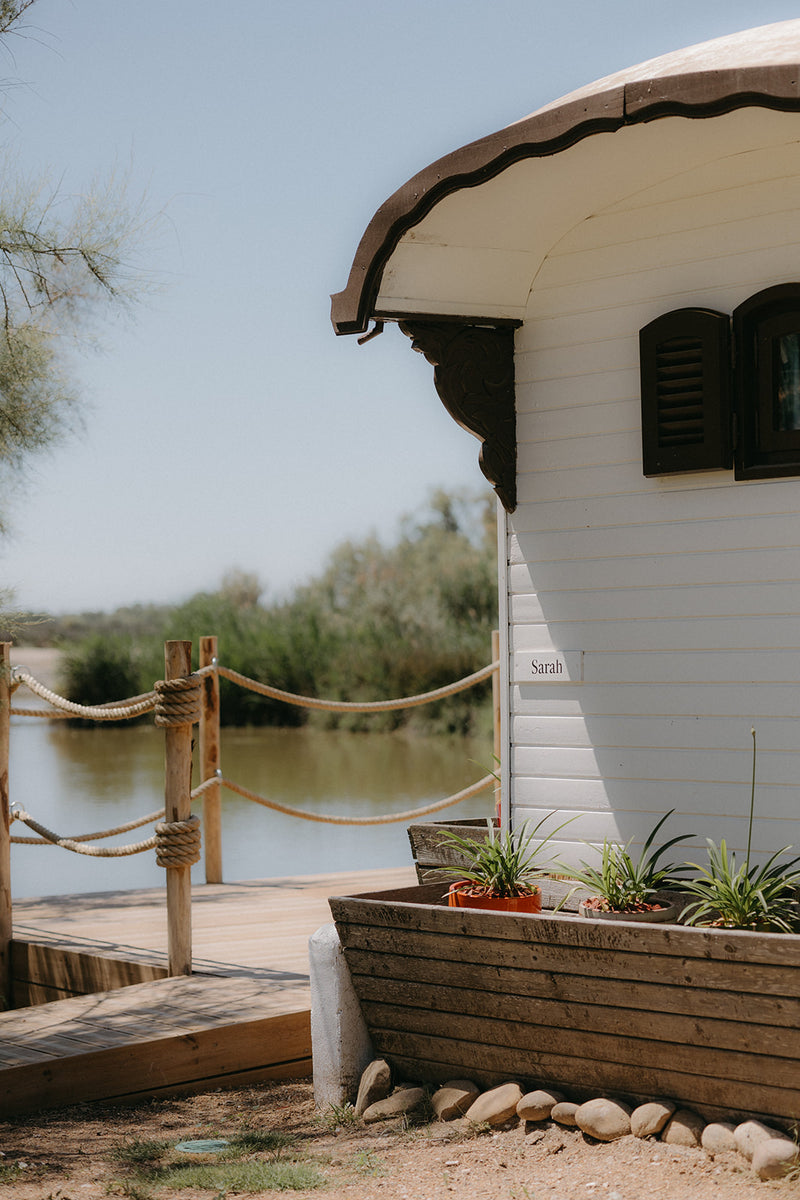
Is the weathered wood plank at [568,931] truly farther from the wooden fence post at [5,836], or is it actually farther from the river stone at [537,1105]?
the wooden fence post at [5,836]

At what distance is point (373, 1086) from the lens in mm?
3980

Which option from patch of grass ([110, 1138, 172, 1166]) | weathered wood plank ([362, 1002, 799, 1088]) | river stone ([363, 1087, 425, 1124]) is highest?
weathered wood plank ([362, 1002, 799, 1088])

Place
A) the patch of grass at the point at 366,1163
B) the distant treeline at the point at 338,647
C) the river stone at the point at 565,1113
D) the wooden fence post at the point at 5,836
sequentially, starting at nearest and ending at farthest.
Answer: the patch of grass at the point at 366,1163, the river stone at the point at 565,1113, the wooden fence post at the point at 5,836, the distant treeline at the point at 338,647

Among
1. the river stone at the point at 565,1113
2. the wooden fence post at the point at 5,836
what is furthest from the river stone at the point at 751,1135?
the wooden fence post at the point at 5,836

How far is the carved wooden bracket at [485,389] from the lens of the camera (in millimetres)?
4680

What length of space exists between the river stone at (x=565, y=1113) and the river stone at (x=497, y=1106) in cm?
13

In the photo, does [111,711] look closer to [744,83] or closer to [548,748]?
[548,748]

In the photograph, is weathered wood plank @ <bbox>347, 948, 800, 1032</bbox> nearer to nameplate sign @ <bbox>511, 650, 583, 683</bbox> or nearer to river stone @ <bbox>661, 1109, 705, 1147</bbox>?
river stone @ <bbox>661, 1109, 705, 1147</bbox>

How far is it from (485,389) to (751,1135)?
2.62 meters

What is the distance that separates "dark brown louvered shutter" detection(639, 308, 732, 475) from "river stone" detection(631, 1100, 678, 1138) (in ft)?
6.29

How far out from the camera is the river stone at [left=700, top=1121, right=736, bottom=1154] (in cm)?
328

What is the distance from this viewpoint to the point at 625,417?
4.50m

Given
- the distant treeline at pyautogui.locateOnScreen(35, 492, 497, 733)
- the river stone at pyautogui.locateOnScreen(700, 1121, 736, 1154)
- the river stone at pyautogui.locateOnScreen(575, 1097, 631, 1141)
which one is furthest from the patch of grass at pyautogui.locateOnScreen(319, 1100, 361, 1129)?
the distant treeline at pyautogui.locateOnScreen(35, 492, 497, 733)

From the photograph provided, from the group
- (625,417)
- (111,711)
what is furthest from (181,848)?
(625,417)
